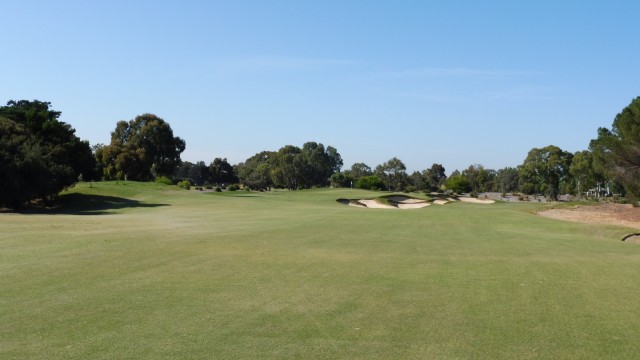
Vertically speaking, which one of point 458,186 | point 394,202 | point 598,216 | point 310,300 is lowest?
point 310,300

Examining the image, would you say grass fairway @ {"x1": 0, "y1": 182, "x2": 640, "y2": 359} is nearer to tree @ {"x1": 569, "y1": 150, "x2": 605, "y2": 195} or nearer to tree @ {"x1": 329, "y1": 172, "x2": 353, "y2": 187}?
tree @ {"x1": 569, "y1": 150, "x2": 605, "y2": 195}

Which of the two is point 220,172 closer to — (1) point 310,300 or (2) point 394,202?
(2) point 394,202

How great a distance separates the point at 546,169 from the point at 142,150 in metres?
71.4

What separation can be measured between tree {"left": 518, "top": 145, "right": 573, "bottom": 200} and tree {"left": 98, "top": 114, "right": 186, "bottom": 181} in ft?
219

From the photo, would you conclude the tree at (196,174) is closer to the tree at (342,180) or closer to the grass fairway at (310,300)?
the tree at (342,180)

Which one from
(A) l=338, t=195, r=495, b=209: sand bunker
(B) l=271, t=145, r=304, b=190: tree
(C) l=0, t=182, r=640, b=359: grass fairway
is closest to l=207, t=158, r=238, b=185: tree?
(B) l=271, t=145, r=304, b=190: tree

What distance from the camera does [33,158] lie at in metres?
38.2

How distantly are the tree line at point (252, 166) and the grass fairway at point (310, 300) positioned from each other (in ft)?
84.2

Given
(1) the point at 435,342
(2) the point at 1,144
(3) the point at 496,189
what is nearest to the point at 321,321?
(1) the point at 435,342

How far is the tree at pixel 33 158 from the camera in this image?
122 ft

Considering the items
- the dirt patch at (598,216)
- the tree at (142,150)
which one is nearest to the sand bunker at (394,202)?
the dirt patch at (598,216)

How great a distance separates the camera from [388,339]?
21.7ft

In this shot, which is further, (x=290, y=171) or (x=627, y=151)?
(x=290, y=171)

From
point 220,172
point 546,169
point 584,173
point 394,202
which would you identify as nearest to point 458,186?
point 546,169
